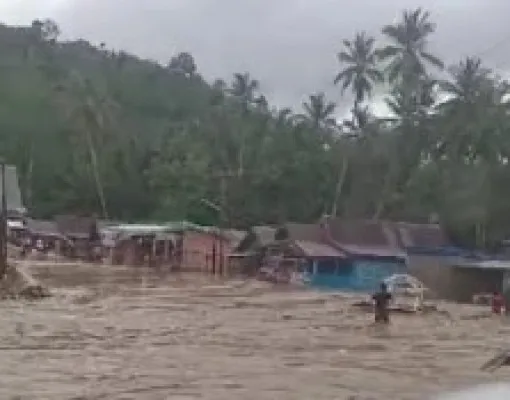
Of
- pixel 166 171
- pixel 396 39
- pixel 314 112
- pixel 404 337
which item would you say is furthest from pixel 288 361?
pixel 314 112

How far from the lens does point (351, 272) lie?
5112cm

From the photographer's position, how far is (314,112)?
252 ft

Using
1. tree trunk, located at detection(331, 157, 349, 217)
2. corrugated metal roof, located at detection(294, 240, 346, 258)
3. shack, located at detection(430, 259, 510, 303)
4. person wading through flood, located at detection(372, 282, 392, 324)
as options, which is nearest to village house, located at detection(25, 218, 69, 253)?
corrugated metal roof, located at detection(294, 240, 346, 258)

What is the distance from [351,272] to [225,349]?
33.5 m

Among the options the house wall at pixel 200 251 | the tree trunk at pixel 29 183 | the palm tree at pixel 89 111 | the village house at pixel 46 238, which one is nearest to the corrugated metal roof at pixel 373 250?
the house wall at pixel 200 251

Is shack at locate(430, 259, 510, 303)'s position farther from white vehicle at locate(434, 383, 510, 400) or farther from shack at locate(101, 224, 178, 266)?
white vehicle at locate(434, 383, 510, 400)

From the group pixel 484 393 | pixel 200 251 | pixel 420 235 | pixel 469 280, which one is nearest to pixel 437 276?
pixel 469 280

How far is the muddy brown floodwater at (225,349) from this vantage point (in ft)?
42.3

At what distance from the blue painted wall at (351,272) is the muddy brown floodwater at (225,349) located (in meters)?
16.6

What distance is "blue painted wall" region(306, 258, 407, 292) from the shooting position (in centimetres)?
5024

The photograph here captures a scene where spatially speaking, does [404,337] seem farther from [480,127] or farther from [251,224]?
[251,224]

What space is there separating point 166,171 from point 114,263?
16.5m

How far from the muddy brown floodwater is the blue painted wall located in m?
16.6

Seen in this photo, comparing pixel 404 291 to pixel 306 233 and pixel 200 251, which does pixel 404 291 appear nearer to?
pixel 306 233
